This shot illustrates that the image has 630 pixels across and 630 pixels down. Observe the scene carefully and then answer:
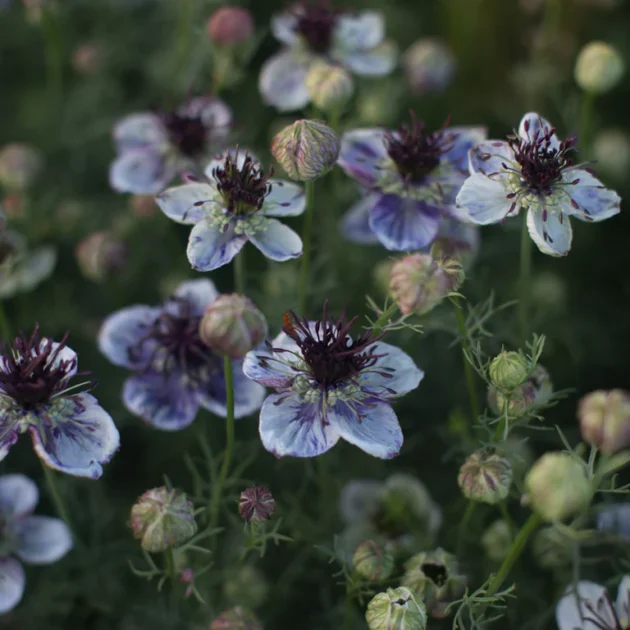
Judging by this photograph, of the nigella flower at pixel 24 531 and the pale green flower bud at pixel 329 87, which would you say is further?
the pale green flower bud at pixel 329 87

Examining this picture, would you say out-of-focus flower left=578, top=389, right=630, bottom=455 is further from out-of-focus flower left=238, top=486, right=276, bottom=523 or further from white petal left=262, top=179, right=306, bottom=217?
white petal left=262, top=179, right=306, bottom=217

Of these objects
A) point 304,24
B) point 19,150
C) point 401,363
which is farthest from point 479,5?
point 401,363

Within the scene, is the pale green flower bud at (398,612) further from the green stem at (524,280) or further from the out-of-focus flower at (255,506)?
the green stem at (524,280)

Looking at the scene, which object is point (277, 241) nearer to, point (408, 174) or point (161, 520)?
point (408, 174)

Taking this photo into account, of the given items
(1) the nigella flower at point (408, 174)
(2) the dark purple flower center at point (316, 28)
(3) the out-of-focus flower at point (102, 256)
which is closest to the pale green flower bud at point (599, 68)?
(1) the nigella flower at point (408, 174)

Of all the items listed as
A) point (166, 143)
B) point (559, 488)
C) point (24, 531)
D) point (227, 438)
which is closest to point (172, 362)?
point (227, 438)

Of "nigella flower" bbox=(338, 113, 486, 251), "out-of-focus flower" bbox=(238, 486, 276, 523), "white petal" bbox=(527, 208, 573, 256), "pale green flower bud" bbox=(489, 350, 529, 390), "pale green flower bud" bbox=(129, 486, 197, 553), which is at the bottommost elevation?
"pale green flower bud" bbox=(129, 486, 197, 553)

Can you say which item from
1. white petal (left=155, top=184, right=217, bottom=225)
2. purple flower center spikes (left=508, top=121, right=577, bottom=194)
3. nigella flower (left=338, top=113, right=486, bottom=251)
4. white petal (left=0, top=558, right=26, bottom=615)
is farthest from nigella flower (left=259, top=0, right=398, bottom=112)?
white petal (left=0, top=558, right=26, bottom=615)

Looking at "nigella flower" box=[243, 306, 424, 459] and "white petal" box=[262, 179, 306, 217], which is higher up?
"white petal" box=[262, 179, 306, 217]
